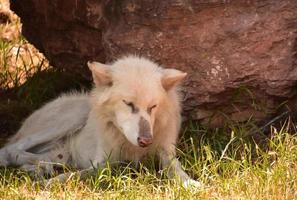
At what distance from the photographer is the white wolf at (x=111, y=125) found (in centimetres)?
670

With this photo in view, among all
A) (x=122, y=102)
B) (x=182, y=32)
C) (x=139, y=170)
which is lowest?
(x=139, y=170)

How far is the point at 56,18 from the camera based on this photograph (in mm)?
8781

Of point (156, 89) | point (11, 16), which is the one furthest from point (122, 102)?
point (11, 16)

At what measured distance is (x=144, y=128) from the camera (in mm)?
6512

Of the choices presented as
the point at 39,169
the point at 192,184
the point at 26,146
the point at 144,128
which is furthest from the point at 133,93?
the point at 26,146

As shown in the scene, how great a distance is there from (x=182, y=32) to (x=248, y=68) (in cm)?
69

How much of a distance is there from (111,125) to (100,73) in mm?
498

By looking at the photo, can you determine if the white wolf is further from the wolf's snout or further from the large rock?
the large rock

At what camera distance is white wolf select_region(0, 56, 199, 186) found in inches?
264

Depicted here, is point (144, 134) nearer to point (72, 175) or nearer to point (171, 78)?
point (171, 78)

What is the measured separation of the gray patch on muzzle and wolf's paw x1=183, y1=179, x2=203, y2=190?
19.1 inches

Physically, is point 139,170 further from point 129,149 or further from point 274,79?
point 274,79

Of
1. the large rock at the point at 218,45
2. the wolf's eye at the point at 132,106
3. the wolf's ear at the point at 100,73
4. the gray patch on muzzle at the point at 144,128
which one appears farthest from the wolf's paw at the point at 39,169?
the large rock at the point at 218,45

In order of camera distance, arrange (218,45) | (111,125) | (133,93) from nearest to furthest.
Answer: (133,93) → (111,125) → (218,45)
